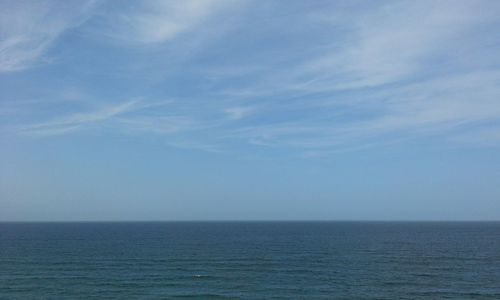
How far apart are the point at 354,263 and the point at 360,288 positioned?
24298 mm

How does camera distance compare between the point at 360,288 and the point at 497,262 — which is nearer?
the point at 360,288

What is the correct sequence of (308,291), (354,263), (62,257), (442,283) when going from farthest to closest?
(62,257), (354,263), (442,283), (308,291)

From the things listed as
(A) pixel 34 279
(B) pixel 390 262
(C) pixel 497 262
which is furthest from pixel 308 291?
(C) pixel 497 262

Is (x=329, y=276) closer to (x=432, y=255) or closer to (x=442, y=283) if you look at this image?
(x=442, y=283)

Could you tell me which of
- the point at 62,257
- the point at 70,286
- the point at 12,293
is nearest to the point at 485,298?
the point at 70,286

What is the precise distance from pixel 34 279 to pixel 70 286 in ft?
28.9

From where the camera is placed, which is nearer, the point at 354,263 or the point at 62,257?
the point at 354,263

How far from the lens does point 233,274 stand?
70.3 meters

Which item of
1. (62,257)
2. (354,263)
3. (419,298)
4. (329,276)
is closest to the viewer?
(419,298)

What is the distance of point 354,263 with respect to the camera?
82.7m

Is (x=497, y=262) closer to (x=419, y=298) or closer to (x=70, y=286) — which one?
(x=419, y=298)

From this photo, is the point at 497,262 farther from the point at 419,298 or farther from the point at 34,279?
the point at 34,279

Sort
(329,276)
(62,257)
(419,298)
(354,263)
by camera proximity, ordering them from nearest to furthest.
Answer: (419,298) < (329,276) < (354,263) < (62,257)

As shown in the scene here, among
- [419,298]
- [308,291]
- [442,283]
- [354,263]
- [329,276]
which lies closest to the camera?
[419,298]
